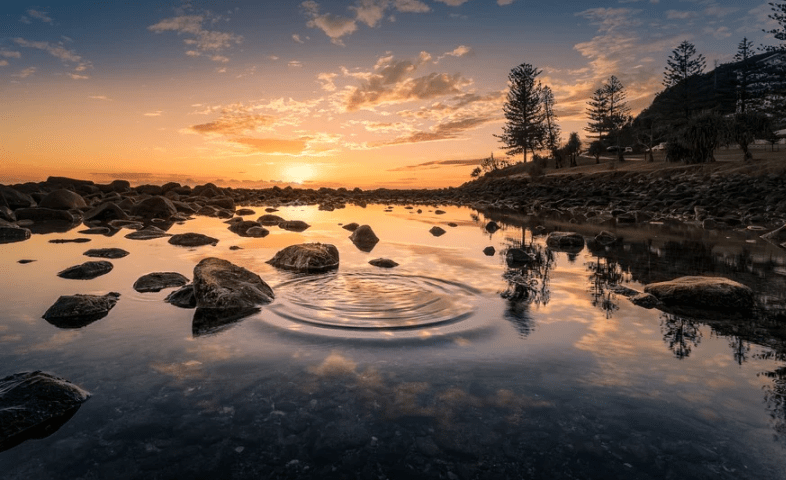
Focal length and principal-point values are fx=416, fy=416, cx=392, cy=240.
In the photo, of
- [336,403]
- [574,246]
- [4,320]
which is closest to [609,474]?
[336,403]

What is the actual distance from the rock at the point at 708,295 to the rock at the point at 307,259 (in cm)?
649

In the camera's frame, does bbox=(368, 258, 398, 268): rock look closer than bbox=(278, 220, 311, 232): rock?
Yes

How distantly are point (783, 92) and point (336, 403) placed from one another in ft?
250

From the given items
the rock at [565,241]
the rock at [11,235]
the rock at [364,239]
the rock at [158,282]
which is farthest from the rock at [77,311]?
the rock at [565,241]

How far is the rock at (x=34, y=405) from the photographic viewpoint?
121 inches

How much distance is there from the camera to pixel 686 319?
5969mm

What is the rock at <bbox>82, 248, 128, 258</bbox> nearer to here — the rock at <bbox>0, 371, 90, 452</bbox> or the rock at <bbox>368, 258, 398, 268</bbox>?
the rock at <bbox>368, 258, 398, 268</bbox>

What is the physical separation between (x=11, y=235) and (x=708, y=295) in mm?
19390

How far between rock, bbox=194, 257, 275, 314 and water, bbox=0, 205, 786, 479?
316mm

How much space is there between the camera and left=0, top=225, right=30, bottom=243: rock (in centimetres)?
1369

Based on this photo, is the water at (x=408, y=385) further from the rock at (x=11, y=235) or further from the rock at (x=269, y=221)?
the rock at (x=269, y=221)

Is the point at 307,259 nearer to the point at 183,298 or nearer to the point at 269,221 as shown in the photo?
the point at 183,298

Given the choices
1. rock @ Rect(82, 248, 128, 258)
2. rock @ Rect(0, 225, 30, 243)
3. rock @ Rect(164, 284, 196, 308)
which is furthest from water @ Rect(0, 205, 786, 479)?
rock @ Rect(0, 225, 30, 243)

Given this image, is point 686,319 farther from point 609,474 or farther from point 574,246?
point 574,246
